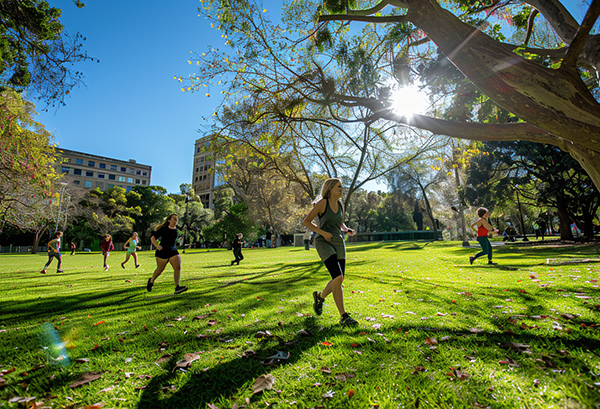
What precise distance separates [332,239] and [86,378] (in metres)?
3.26

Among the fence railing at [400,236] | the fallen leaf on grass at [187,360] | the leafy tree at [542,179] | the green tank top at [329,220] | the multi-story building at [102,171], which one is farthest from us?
the multi-story building at [102,171]

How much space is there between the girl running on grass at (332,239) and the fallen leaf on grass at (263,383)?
1746 millimetres

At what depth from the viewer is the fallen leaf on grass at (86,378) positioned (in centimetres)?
269

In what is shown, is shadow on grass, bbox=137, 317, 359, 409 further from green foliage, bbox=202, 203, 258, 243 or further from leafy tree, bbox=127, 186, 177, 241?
leafy tree, bbox=127, 186, 177, 241

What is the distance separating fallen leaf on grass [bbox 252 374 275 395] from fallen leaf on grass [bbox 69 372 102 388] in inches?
63.7

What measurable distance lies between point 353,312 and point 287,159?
523 inches

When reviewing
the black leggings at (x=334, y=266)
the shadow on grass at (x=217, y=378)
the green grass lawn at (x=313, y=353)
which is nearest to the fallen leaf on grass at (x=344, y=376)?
the green grass lawn at (x=313, y=353)

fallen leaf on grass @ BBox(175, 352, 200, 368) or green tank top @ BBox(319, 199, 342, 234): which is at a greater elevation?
green tank top @ BBox(319, 199, 342, 234)

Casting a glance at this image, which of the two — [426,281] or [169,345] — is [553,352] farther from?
[426,281]

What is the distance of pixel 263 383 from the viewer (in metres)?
2.63

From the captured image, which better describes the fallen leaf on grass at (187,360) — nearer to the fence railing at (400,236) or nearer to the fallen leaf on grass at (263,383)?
the fallen leaf on grass at (263,383)

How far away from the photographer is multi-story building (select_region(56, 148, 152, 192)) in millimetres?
89438

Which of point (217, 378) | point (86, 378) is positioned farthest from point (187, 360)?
point (86, 378)

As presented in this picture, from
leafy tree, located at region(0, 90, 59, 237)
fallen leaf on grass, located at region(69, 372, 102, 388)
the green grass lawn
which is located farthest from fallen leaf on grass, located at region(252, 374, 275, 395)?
leafy tree, located at region(0, 90, 59, 237)
